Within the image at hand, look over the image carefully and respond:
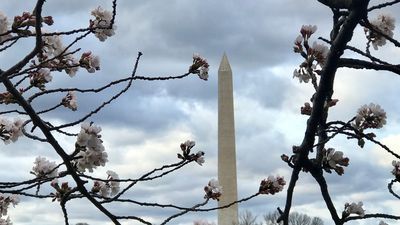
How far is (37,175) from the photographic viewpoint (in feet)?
9.77

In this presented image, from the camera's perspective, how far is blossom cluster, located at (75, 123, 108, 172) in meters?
2.36

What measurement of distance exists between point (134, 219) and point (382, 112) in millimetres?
1181

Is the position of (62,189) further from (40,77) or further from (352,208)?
(352,208)

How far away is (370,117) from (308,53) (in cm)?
40

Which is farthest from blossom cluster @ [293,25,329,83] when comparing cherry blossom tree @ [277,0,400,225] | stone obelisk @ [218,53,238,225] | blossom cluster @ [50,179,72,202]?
stone obelisk @ [218,53,238,225]

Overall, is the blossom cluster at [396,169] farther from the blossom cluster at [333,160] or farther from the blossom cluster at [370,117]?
the blossom cluster at [333,160]

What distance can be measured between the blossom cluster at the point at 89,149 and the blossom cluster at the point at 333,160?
0.84 m

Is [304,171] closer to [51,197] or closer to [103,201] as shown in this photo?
[103,201]

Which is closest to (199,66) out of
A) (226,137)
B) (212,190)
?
(212,190)

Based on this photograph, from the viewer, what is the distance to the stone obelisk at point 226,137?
66.0 feet

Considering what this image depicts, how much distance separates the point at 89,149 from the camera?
2416mm

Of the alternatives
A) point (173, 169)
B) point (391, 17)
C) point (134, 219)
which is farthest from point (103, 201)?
point (391, 17)

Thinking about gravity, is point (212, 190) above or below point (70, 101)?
below

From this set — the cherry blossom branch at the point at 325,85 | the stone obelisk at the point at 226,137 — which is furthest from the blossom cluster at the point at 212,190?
the stone obelisk at the point at 226,137
